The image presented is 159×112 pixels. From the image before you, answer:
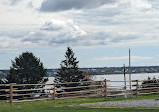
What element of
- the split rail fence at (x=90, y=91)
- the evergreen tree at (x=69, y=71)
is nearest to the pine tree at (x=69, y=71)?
the evergreen tree at (x=69, y=71)

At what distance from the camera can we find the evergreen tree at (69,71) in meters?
69.6

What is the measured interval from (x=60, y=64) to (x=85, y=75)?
5323 millimetres

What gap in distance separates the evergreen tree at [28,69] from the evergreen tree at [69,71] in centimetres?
428

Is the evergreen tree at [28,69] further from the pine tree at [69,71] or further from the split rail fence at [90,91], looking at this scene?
the split rail fence at [90,91]

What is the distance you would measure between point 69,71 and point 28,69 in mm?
8201

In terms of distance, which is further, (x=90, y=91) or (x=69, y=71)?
(x=69, y=71)

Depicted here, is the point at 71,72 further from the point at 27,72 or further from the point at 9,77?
the point at 9,77

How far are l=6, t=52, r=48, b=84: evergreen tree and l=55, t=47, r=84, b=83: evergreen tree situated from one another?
428cm

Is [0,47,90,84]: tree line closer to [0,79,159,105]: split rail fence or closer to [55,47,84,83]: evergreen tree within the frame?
[55,47,84,83]: evergreen tree

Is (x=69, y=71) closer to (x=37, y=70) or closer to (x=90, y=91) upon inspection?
(x=37, y=70)

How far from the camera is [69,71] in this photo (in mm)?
70688

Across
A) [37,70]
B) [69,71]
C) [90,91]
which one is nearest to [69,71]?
[69,71]

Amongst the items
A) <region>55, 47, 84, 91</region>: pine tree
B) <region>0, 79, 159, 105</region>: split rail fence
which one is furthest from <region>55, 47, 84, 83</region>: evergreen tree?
<region>0, 79, 159, 105</region>: split rail fence

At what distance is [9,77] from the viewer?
61.2 metres
